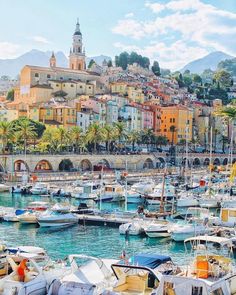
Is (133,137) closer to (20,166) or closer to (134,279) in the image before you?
(20,166)

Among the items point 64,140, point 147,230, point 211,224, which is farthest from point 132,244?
point 64,140

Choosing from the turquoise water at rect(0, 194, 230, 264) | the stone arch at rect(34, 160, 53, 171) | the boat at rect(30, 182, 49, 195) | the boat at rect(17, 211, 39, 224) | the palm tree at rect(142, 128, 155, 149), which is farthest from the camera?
the palm tree at rect(142, 128, 155, 149)

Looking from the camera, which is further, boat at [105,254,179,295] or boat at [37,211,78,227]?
boat at [37,211,78,227]

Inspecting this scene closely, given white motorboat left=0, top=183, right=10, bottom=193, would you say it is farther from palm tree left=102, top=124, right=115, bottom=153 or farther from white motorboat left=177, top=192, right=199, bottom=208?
Result: palm tree left=102, top=124, right=115, bottom=153

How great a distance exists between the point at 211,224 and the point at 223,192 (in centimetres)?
2064

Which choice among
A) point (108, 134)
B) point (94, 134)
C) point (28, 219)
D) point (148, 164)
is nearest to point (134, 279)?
point (28, 219)

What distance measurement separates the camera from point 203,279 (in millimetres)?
20938

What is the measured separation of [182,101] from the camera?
164375mm

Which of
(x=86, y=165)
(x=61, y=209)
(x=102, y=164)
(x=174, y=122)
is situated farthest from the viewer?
(x=174, y=122)

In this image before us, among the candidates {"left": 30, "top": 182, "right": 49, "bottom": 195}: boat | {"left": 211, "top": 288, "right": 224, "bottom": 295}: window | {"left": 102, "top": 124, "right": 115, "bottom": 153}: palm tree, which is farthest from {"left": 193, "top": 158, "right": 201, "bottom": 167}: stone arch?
{"left": 211, "top": 288, "right": 224, "bottom": 295}: window

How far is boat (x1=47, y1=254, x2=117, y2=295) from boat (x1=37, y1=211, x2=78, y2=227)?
69.9 feet

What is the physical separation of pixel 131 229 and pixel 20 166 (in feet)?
171

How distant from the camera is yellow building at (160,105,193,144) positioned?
13688 centimetres

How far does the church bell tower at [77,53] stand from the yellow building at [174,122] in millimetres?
34769
